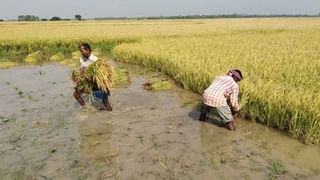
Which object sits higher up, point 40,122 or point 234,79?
point 234,79

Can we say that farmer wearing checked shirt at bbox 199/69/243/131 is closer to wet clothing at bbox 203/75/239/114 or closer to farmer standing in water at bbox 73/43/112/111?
wet clothing at bbox 203/75/239/114

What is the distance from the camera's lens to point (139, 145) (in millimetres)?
4812

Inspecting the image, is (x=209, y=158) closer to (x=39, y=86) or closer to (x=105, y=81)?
(x=105, y=81)

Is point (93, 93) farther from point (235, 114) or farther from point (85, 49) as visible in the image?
point (235, 114)

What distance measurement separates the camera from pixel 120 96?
7.95 m

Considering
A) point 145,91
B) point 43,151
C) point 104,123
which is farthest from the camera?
point 145,91

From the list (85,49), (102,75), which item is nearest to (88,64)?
(85,49)

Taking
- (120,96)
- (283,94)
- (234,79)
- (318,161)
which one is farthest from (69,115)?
(318,161)

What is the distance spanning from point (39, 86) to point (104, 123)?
4280 mm

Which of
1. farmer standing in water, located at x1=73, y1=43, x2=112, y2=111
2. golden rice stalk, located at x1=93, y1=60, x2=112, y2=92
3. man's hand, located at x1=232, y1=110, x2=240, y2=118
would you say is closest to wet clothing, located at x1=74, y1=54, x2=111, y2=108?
farmer standing in water, located at x1=73, y1=43, x2=112, y2=111

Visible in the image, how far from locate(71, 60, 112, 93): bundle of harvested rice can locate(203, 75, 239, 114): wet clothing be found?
1.80m

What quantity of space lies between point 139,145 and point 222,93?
4.76 feet

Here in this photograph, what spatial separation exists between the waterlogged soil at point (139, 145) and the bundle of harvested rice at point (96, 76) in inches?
21.4

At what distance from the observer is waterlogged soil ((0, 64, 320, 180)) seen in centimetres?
397
